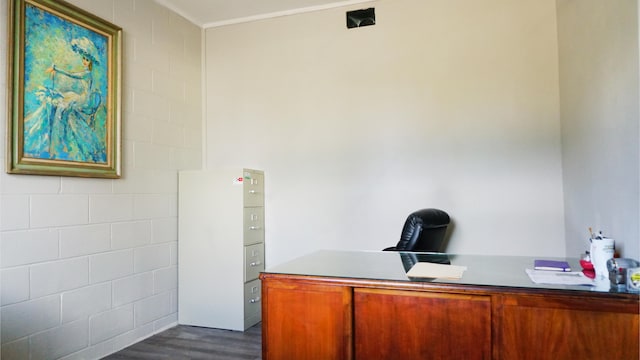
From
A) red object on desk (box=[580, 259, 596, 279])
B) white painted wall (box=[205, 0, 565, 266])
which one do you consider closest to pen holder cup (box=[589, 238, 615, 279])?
red object on desk (box=[580, 259, 596, 279])

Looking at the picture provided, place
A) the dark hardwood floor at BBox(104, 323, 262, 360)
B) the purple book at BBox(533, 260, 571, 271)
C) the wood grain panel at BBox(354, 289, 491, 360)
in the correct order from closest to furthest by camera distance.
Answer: the wood grain panel at BBox(354, 289, 491, 360) < the purple book at BBox(533, 260, 571, 271) < the dark hardwood floor at BBox(104, 323, 262, 360)

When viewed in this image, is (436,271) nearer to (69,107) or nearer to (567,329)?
(567,329)

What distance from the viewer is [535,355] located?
1496mm

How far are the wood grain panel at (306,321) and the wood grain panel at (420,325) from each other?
0.06 meters

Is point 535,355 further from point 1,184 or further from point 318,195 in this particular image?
point 1,184

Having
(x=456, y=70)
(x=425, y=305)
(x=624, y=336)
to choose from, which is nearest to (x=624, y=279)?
(x=624, y=336)

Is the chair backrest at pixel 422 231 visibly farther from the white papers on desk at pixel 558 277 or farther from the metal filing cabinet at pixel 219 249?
the metal filing cabinet at pixel 219 249

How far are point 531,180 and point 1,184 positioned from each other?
372 cm

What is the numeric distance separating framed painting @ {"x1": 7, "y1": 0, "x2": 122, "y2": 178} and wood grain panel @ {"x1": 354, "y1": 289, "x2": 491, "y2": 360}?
7.44 ft

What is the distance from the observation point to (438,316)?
5.26 ft

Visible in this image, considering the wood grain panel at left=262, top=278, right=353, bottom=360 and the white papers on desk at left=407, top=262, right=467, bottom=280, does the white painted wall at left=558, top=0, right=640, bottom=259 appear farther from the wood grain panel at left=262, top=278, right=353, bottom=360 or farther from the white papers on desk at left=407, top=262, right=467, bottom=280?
the wood grain panel at left=262, top=278, right=353, bottom=360

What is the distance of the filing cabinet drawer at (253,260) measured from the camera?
3.60 meters

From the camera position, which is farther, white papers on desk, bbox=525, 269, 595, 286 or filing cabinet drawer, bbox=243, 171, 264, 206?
filing cabinet drawer, bbox=243, 171, 264, 206

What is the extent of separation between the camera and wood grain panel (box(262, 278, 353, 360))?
1737 mm
